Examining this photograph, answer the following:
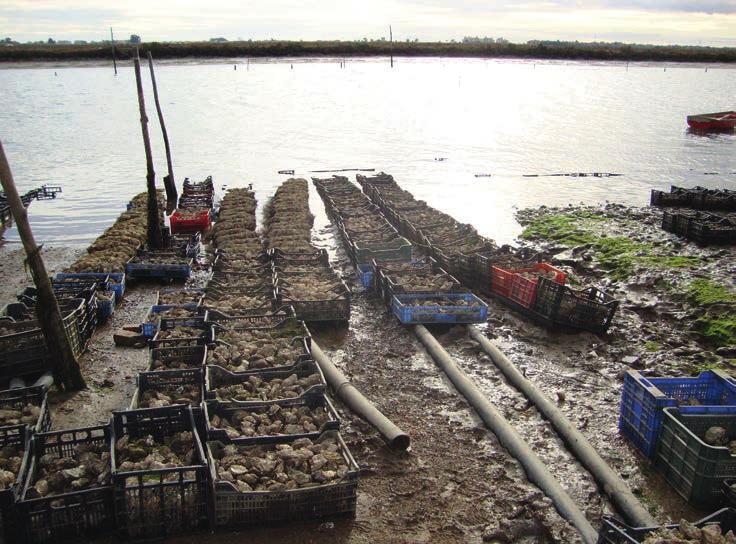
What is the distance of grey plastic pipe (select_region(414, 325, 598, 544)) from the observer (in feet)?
23.2

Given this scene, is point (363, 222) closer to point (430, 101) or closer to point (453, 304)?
point (453, 304)

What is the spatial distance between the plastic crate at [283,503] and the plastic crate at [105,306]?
6437mm

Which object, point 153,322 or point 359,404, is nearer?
point 359,404

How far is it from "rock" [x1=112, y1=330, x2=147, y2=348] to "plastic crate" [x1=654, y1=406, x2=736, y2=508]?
26.9ft

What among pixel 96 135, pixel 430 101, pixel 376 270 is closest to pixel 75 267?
pixel 376 270

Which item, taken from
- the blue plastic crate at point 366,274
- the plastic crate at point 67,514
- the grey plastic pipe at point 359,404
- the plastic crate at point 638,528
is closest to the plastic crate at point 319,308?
the grey plastic pipe at point 359,404

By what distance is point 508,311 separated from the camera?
530 inches

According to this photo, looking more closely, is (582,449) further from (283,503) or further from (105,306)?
(105,306)

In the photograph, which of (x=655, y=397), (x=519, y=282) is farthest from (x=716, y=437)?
(x=519, y=282)

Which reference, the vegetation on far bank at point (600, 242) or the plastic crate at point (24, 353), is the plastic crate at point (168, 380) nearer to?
the plastic crate at point (24, 353)

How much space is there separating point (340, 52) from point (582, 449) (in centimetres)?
11482

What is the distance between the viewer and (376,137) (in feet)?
149

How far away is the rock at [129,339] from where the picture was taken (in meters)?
11.5

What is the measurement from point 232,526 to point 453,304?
262 inches
